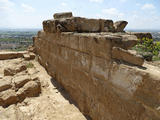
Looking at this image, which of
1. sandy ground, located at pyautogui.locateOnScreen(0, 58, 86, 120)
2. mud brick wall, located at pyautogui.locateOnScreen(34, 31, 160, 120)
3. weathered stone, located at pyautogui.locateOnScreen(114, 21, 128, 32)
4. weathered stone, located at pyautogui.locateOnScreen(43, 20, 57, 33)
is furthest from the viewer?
weathered stone, located at pyautogui.locateOnScreen(114, 21, 128, 32)

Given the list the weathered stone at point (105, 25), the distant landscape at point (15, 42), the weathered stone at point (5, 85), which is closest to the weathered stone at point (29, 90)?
the weathered stone at point (5, 85)

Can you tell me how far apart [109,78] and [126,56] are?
55cm

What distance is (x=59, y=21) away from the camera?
4332 millimetres

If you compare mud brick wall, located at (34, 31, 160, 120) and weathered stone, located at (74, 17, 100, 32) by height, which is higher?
weathered stone, located at (74, 17, 100, 32)

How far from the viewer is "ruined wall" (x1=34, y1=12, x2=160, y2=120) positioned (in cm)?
191

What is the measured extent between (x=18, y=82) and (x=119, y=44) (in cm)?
351

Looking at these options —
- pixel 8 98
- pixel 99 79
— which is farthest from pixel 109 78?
pixel 8 98

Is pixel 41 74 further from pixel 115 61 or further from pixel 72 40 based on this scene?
Answer: pixel 115 61

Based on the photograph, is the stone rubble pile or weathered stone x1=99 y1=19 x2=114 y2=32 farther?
weathered stone x1=99 y1=19 x2=114 y2=32

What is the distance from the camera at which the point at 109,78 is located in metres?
2.54

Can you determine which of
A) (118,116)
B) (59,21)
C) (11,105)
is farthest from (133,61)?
(11,105)

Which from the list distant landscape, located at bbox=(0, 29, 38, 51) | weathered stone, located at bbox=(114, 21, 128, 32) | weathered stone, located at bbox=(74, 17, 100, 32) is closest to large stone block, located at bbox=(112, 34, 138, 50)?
weathered stone, located at bbox=(74, 17, 100, 32)

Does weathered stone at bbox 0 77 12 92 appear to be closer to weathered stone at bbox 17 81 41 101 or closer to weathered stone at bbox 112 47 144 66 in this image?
weathered stone at bbox 17 81 41 101

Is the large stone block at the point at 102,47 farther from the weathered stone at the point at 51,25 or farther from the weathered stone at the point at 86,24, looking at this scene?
the weathered stone at the point at 51,25
